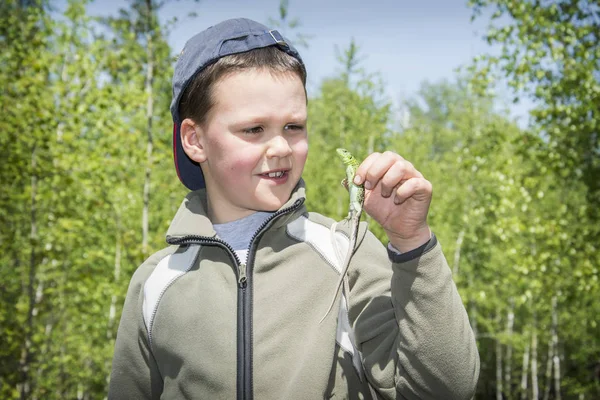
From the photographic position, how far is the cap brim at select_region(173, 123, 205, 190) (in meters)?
2.42

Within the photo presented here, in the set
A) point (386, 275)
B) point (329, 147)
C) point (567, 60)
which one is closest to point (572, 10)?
point (567, 60)

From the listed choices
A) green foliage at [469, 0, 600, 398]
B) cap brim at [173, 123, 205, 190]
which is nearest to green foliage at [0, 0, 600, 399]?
green foliage at [469, 0, 600, 398]

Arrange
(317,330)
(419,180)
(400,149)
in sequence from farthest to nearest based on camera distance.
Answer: (400,149)
(317,330)
(419,180)

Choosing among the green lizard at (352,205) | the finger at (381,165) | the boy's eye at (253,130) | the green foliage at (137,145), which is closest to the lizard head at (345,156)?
the green lizard at (352,205)

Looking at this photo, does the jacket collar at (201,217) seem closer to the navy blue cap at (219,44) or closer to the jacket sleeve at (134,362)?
the jacket sleeve at (134,362)

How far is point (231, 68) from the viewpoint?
202 centimetres

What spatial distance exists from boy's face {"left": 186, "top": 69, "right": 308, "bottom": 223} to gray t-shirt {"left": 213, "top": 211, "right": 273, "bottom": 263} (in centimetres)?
14

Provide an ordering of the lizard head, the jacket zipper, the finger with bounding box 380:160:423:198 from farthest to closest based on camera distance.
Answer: the jacket zipper
the lizard head
the finger with bounding box 380:160:423:198

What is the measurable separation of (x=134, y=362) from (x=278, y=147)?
1.05 metres

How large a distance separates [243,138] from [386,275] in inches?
28.0

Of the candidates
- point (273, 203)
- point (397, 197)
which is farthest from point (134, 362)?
point (397, 197)

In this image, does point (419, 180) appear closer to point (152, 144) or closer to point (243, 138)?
point (243, 138)

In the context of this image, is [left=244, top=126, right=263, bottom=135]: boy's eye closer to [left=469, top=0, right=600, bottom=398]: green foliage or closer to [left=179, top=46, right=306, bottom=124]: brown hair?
[left=179, top=46, right=306, bottom=124]: brown hair

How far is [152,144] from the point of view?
1003 centimetres
